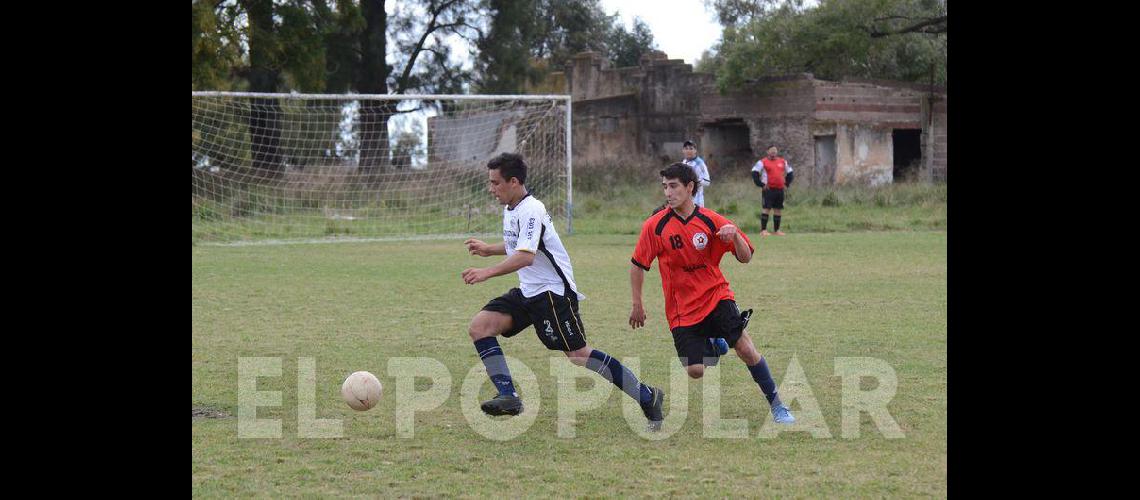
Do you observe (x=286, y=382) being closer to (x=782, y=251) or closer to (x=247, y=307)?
(x=247, y=307)

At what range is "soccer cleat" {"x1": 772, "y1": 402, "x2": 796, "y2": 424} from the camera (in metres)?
6.14

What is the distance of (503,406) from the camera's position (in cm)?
618

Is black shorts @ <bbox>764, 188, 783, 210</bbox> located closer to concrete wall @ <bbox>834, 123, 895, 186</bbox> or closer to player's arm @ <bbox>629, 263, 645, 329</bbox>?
concrete wall @ <bbox>834, 123, 895, 186</bbox>

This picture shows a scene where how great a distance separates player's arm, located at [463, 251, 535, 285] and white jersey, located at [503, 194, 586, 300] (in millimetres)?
73

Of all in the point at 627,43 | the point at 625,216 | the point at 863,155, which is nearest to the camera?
the point at 625,216

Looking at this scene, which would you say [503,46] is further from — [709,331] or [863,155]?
[709,331]

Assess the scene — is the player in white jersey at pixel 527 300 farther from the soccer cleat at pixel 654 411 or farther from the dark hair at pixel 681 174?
→ the dark hair at pixel 681 174

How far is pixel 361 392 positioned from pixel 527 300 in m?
1.00

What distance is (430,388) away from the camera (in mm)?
7168

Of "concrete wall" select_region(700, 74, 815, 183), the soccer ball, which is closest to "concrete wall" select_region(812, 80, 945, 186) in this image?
"concrete wall" select_region(700, 74, 815, 183)

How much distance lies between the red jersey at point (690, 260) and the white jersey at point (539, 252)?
16.6 inches

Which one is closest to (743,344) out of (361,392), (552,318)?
(552,318)
